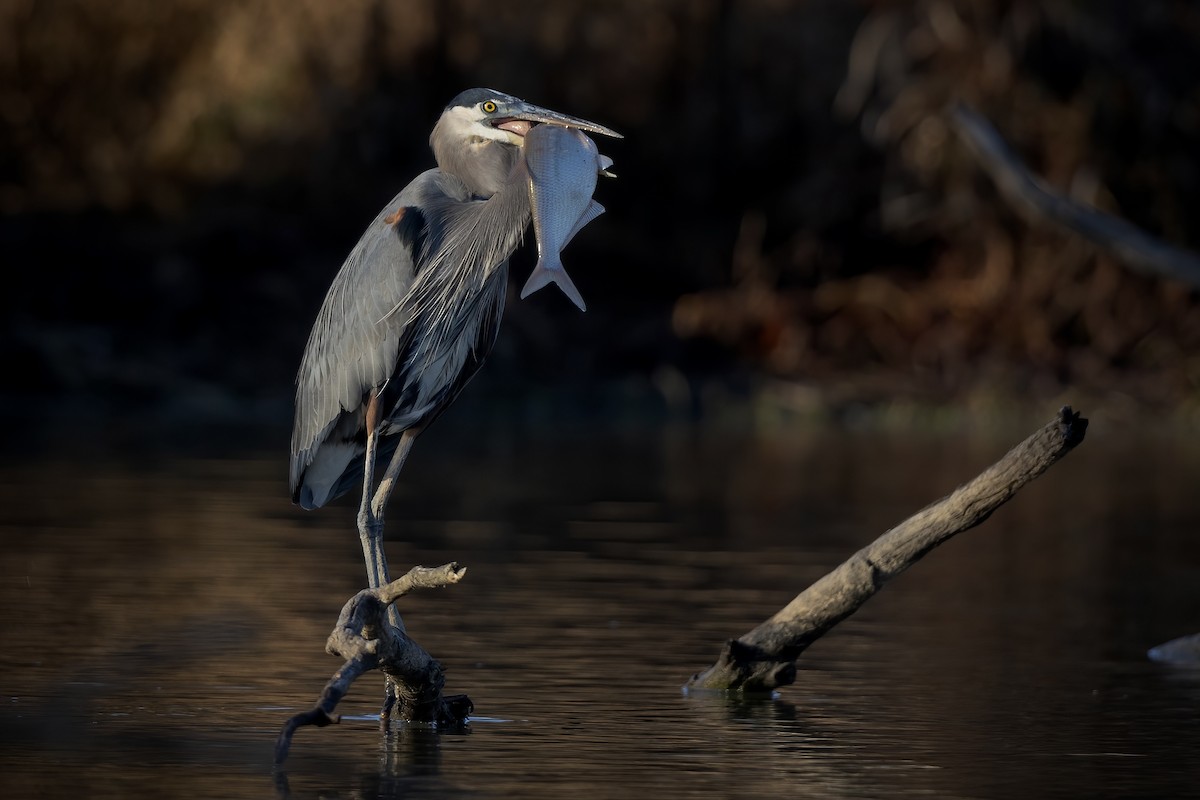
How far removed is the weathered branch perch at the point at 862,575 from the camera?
6.62 m

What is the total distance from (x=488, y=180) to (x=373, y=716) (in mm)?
1749

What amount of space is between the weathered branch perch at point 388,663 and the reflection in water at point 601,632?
0.41ft

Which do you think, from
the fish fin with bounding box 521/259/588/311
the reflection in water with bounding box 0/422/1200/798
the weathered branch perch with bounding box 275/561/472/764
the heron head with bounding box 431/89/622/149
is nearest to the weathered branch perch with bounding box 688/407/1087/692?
the reflection in water with bounding box 0/422/1200/798

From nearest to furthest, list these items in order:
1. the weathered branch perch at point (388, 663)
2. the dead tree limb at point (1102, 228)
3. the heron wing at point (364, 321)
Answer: the weathered branch perch at point (388, 663) → the heron wing at point (364, 321) → the dead tree limb at point (1102, 228)

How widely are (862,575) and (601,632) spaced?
1632 millimetres

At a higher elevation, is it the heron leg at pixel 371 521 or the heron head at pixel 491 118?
the heron head at pixel 491 118

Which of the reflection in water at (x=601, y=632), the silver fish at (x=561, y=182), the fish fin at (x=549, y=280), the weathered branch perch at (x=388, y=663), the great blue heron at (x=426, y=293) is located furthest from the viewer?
the great blue heron at (x=426, y=293)

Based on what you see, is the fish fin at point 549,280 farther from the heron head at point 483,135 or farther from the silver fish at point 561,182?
the heron head at point 483,135

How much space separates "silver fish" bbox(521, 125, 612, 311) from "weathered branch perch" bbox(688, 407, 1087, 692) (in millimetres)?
1201

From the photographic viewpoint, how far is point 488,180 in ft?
24.2

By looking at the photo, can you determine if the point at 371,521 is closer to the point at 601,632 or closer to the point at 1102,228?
the point at 601,632

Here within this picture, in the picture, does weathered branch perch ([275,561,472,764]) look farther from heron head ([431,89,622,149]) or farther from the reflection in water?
heron head ([431,89,622,149])

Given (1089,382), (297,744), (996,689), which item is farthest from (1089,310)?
(297,744)

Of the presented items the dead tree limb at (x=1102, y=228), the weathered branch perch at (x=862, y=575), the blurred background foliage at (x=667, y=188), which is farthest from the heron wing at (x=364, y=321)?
the blurred background foliage at (x=667, y=188)
